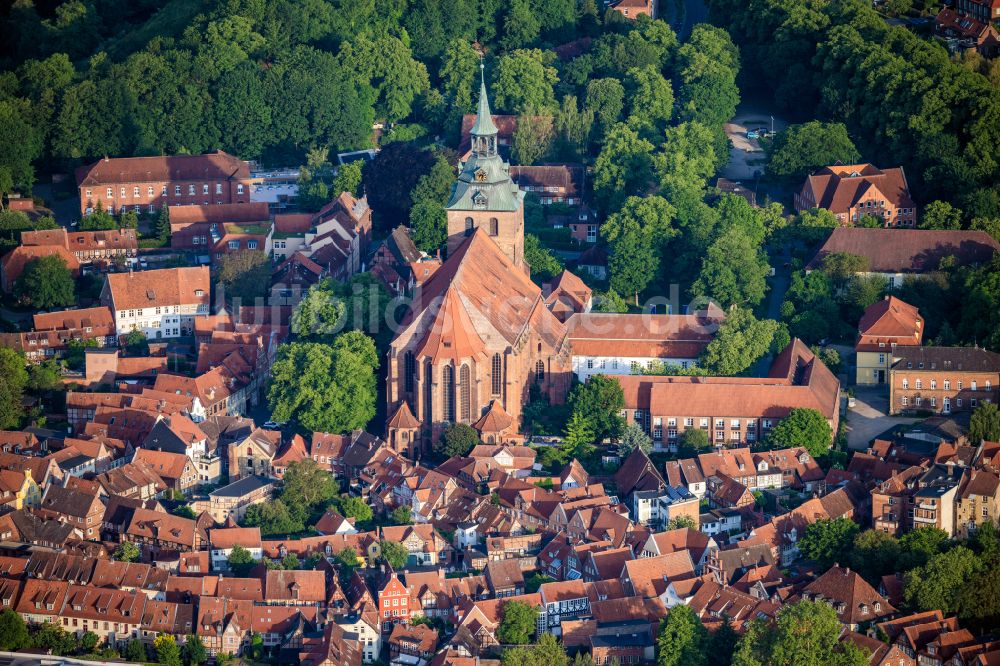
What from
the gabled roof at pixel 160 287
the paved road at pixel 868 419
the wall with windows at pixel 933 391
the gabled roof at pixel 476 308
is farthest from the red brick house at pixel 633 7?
the wall with windows at pixel 933 391

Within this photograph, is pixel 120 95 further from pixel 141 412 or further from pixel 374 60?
pixel 141 412

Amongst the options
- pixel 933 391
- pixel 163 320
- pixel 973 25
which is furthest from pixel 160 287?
pixel 973 25

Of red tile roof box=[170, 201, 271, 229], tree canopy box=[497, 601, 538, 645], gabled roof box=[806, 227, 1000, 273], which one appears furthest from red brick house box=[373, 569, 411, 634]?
red tile roof box=[170, 201, 271, 229]

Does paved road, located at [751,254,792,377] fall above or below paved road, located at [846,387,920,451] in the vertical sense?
above

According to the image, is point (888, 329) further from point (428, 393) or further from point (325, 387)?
point (325, 387)

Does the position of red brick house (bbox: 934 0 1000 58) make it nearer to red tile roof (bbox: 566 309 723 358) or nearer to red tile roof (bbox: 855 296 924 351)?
red tile roof (bbox: 855 296 924 351)

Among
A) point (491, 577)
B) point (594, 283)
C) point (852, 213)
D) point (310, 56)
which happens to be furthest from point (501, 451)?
point (310, 56)

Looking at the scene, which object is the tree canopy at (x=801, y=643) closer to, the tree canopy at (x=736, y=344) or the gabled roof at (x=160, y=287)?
the tree canopy at (x=736, y=344)
